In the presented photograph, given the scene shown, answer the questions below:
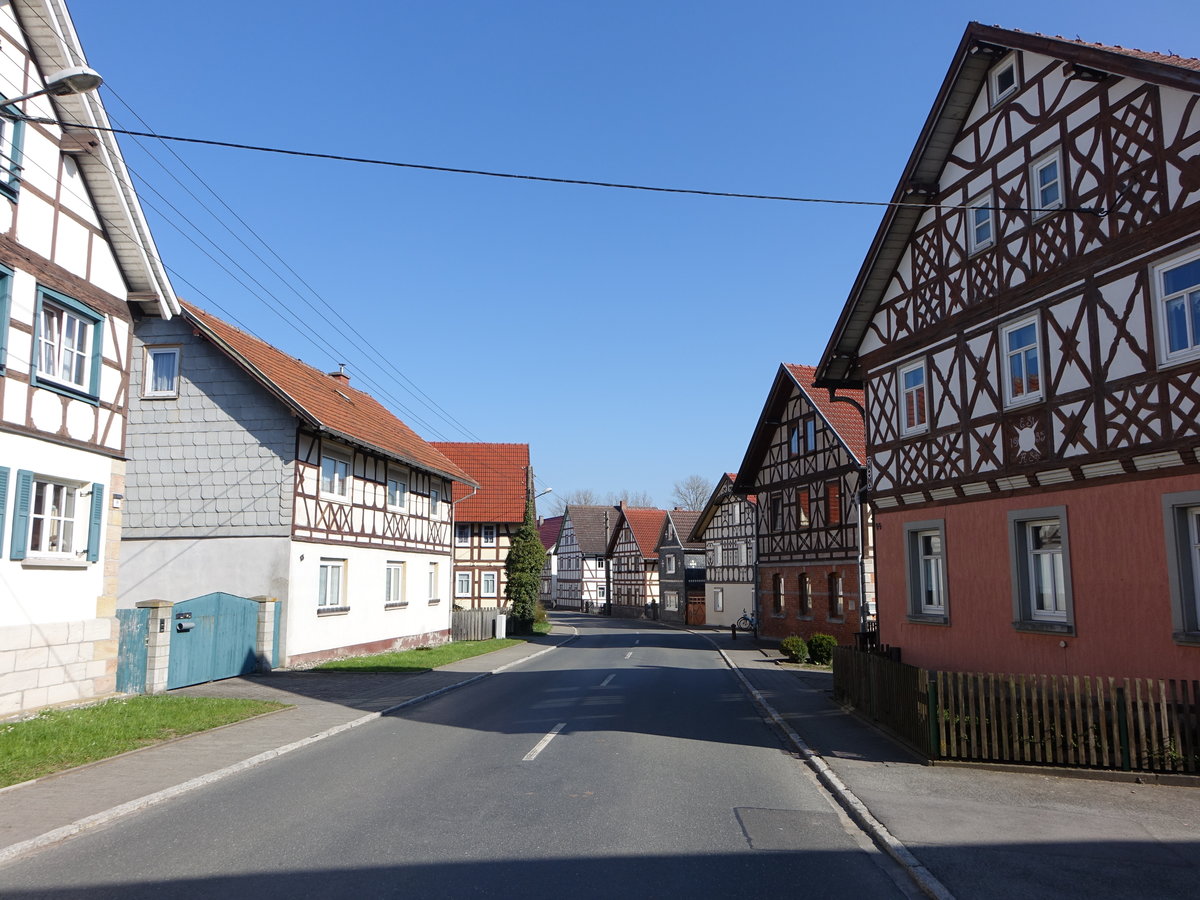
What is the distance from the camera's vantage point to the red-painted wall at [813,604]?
3184 cm

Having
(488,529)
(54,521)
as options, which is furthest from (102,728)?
(488,529)

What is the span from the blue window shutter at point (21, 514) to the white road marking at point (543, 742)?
27.0ft

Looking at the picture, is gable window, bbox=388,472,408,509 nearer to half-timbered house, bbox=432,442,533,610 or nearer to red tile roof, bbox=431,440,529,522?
red tile roof, bbox=431,440,529,522

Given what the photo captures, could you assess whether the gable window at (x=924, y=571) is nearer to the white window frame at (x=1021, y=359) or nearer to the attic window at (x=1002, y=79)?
the white window frame at (x=1021, y=359)

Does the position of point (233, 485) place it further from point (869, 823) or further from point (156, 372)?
point (869, 823)

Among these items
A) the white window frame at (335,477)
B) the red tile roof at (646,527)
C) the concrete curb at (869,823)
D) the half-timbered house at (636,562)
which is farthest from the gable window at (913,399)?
the red tile roof at (646,527)

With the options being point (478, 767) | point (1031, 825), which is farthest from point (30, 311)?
point (1031, 825)

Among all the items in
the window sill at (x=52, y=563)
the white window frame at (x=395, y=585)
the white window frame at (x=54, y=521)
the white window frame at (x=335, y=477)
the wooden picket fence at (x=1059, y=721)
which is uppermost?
the white window frame at (x=335, y=477)

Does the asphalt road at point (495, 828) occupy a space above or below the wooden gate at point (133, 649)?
below

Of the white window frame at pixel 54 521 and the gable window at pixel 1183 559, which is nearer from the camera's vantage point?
the gable window at pixel 1183 559

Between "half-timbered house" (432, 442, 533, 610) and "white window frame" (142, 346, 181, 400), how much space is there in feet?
68.4

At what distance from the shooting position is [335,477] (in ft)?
83.7

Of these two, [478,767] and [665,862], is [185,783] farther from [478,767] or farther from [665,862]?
[665,862]

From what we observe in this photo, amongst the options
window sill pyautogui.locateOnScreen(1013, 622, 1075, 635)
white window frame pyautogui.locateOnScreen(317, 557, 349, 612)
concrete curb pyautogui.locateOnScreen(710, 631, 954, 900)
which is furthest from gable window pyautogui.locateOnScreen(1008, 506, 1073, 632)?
white window frame pyautogui.locateOnScreen(317, 557, 349, 612)
